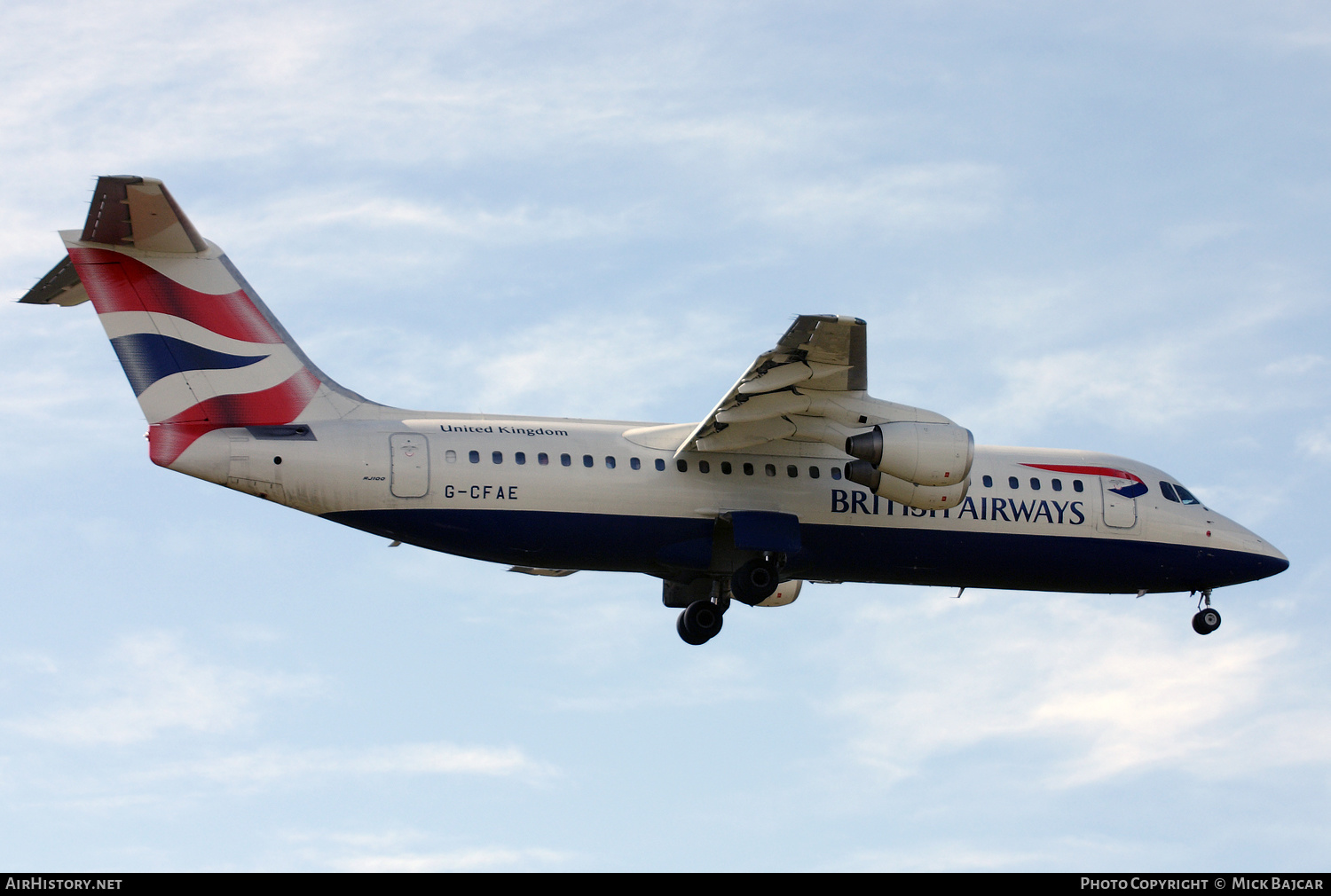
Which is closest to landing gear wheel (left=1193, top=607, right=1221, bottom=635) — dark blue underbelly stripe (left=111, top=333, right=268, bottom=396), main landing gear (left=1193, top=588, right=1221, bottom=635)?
main landing gear (left=1193, top=588, right=1221, bottom=635)

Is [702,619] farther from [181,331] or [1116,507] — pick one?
[181,331]

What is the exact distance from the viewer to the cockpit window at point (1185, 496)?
907 inches

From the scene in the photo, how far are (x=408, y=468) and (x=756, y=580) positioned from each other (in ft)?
15.7

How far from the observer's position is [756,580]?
66.6ft

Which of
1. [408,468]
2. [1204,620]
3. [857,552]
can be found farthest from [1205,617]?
[408,468]

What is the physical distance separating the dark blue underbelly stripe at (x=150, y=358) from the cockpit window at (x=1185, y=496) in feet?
45.8

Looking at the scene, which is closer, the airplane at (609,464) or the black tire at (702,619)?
the airplane at (609,464)

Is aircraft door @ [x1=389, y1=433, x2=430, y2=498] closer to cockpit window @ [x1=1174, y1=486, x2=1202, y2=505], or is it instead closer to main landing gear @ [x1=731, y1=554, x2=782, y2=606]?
main landing gear @ [x1=731, y1=554, x2=782, y2=606]

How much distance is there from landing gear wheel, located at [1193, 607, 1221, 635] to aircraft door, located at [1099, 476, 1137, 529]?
2024 mm

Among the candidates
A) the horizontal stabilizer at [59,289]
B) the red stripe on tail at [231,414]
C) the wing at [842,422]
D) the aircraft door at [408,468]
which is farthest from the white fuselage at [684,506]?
the horizontal stabilizer at [59,289]

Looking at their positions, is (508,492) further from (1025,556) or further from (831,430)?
(1025,556)

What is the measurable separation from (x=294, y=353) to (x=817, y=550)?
7282 mm

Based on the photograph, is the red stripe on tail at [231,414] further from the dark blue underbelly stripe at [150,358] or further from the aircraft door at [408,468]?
the aircraft door at [408,468]

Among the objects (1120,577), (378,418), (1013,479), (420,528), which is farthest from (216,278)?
(1120,577)
